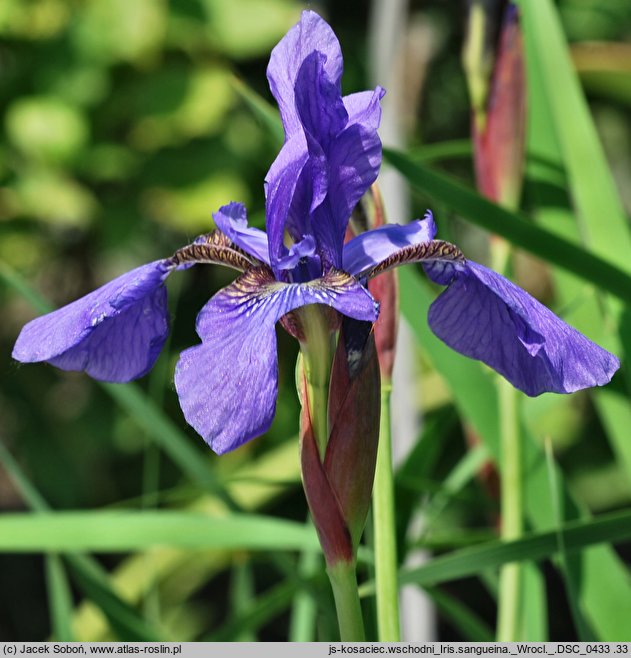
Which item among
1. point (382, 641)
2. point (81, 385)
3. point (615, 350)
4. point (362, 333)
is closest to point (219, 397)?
point (362, 333)

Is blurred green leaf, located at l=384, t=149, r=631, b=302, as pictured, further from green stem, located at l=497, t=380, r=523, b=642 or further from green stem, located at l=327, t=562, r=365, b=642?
green stem, located at l=327, t=562, r=365, b=642

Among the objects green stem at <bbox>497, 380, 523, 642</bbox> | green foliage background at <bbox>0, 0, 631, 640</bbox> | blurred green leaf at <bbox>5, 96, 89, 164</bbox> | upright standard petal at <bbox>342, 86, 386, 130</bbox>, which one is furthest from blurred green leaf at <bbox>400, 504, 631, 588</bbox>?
blurred green leaf at <bbox>5, 96, 89, 164</bbox>

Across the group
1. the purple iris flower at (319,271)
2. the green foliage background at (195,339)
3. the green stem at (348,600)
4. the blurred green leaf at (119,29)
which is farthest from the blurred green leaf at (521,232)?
the blurred green leaf at (119,29)

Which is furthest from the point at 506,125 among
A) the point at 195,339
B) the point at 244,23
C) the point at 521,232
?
the point at 195,339

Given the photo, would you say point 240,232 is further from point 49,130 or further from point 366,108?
point 49,130

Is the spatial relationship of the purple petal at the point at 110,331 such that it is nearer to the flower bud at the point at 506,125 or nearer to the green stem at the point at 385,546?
the green stem at the point at 385,546

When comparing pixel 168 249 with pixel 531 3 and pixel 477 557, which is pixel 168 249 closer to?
pixel 531 3
